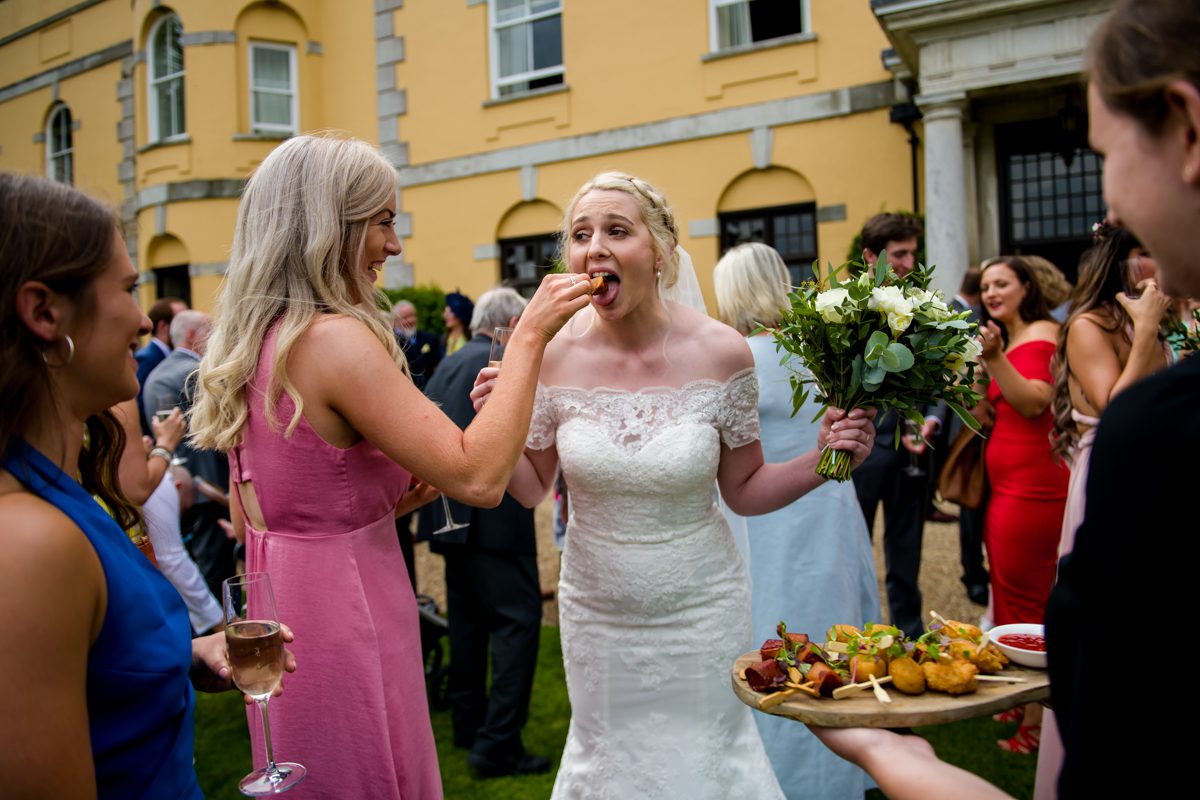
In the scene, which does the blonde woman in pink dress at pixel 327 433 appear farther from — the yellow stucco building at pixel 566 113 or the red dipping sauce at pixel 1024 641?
the yellow stucco building at pixel 566 113

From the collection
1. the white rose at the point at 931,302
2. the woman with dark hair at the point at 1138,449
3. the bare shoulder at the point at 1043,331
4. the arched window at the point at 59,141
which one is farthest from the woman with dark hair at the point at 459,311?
the arched window at the point at 59,141

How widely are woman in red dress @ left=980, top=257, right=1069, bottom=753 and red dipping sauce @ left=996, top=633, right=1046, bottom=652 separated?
257cm

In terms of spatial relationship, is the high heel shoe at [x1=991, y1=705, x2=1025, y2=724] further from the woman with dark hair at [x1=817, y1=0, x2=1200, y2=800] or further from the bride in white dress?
the woman with dark hair at [x1=817, y1=0, x2=1200, y2=800]

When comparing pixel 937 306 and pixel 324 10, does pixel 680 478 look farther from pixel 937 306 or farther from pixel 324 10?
pixel 324 10

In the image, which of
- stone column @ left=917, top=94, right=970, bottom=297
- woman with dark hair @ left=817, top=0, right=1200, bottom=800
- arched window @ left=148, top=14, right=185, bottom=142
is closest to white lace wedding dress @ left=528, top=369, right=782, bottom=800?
woman with dark hair @ left=817, top=0, right=1200, bottom=800

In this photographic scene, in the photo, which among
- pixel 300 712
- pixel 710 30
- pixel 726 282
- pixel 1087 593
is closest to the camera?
pixel 1087 593

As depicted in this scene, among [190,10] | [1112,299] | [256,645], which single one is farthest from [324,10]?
[256,645]

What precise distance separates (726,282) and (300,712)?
9.89 feet

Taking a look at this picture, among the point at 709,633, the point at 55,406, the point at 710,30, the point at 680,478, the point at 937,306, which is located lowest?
the point at 709,633

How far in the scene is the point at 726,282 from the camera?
4.55m

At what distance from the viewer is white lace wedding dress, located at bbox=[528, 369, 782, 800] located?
2.92 m

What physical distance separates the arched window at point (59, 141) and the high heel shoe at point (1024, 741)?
895 inches

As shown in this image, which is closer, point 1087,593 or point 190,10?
point 1087,593

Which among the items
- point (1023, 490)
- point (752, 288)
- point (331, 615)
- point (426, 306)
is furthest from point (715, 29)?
point (331, 615)
